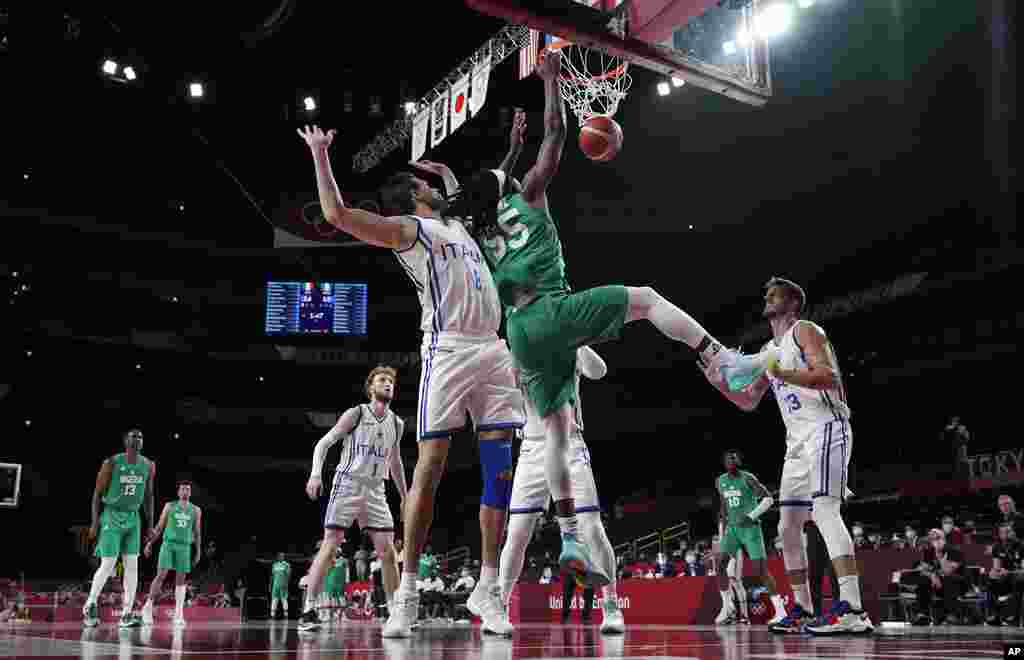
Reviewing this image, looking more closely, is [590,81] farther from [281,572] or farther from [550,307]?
[281,572]

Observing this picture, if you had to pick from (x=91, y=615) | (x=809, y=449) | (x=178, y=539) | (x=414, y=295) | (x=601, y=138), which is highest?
(x=414, y=295)

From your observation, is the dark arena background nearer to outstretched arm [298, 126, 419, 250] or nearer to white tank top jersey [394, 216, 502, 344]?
white tank top jersey [394, 216, 502, 344]

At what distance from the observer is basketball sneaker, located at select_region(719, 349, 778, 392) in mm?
4520

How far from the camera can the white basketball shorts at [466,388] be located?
4.80 metres

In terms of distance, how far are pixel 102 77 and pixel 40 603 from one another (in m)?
12.0

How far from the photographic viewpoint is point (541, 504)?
5984 mm

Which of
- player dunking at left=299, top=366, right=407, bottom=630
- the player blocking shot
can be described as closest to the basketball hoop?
the player blocking shot

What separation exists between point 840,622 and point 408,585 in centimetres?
264

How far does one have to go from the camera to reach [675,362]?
2923 centimetres

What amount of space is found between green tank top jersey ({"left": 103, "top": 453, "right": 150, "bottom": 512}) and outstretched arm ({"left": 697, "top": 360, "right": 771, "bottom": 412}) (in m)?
6.96

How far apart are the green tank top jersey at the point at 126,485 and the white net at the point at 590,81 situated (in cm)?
651

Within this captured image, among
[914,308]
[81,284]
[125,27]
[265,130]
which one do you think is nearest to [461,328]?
[125,27]

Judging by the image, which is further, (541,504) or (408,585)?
(541,504)

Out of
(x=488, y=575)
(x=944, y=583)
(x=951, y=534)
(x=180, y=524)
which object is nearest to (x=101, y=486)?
(x=180, y=524)
